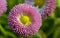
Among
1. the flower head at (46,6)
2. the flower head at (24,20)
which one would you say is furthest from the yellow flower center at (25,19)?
the flower head at (46,6)

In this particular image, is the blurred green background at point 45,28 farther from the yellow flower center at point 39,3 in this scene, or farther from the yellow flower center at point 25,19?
the yellow flower center at point 25,19

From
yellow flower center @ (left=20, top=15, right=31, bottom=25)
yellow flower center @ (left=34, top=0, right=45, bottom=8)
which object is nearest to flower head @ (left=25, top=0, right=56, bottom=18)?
yellow flower center @ (left=34, top=0, right=45, bottom=8)

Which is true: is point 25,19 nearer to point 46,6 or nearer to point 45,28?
point 46,6

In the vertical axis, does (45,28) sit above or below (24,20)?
below

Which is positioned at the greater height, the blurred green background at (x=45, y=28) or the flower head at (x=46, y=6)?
the flower head at (x=46, y=6)

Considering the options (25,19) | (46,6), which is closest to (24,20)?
(25,19)

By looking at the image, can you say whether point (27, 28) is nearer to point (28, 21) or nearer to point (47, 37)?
point (28, 21)

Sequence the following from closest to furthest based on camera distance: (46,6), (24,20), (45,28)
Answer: (24,20), (46,6), (45,28)

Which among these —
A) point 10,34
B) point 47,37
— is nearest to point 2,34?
point 10,34
